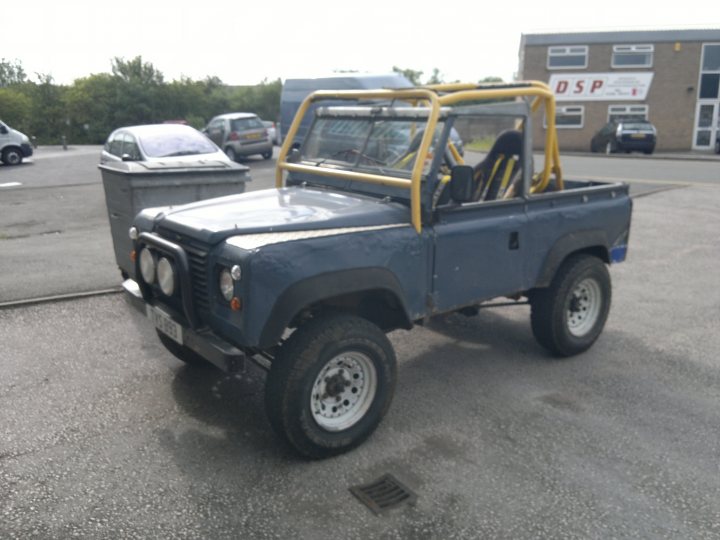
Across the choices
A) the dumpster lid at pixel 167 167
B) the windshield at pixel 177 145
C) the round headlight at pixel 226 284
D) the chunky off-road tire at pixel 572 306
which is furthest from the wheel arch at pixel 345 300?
the windshield at pixel 177 145

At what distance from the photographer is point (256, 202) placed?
4.60 meters

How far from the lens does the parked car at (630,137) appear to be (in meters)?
26.2

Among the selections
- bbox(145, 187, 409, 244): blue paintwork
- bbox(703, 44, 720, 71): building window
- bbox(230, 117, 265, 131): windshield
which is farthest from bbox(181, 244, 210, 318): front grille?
bbox(703, 44, 720, 71): building window

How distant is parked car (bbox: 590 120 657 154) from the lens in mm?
26156

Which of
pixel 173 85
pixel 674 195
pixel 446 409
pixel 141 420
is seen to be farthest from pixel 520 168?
pixel 173 85

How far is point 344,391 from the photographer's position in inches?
158

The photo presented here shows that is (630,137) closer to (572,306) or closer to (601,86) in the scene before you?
(601,86)

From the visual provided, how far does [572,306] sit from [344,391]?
2415 millimetres

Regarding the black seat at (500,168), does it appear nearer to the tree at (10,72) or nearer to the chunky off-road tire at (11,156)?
the chunky off-road tire at (11,156)

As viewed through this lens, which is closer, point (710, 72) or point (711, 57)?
point (711, 57)

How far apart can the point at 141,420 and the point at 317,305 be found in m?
1.43

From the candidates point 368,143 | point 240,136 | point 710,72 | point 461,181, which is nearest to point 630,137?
point 710,72

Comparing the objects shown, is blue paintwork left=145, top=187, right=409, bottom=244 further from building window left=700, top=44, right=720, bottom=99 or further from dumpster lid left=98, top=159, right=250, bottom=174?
building window left=700, top=44, right=720, bottom=99

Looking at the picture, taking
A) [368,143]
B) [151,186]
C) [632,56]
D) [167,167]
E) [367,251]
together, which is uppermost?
[632,56]
